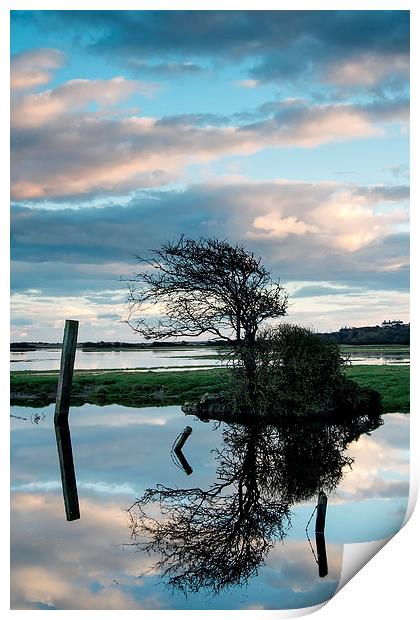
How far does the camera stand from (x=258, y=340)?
595 inches

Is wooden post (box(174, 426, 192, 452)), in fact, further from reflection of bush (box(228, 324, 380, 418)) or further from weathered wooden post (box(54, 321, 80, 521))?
reflection of bush (box(228, 324, 380, 418))

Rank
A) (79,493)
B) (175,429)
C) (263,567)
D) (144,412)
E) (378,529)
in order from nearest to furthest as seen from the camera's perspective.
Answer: (263,567)
(378,529)
(79,493)
(175,429)
(144,412)

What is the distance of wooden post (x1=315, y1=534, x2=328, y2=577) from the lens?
7.05 meters

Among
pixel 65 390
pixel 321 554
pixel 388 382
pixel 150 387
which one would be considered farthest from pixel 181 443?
pixel 388 382

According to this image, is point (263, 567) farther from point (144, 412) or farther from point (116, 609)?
point (144, 412)

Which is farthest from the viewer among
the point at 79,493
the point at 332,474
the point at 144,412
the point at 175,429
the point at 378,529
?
the point at 144,412

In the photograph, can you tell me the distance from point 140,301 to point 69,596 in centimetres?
917

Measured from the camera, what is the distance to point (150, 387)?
67.5ft

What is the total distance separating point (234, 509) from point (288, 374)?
6302 mm

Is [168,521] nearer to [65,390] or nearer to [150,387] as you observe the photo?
[65,390]

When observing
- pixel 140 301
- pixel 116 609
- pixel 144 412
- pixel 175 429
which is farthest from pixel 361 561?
pixel 144 412

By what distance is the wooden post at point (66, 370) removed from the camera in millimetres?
13695
